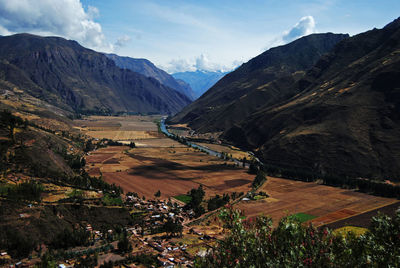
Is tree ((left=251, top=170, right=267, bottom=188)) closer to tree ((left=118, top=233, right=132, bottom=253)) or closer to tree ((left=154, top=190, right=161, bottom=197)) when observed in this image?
tree ((left=154, top=190, right=161, bottom=197))

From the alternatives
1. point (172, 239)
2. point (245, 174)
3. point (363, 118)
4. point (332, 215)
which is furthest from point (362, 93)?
point (172, 239)

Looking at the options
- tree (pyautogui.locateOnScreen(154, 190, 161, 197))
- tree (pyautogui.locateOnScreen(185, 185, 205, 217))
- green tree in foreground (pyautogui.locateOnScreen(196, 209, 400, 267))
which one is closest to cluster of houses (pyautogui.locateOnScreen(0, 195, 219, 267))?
tree (pyautogui.locateOnScreen(185, 185, 205, 217))

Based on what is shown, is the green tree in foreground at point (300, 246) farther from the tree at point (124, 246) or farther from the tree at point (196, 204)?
the tree at point (196, 204)

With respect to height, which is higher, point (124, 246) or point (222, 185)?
point (222, 185)

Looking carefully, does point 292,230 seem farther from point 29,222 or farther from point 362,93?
point 362,93

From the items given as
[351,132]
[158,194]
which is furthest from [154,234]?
[351,132]

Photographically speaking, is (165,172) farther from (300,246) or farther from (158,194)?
(300,246)
